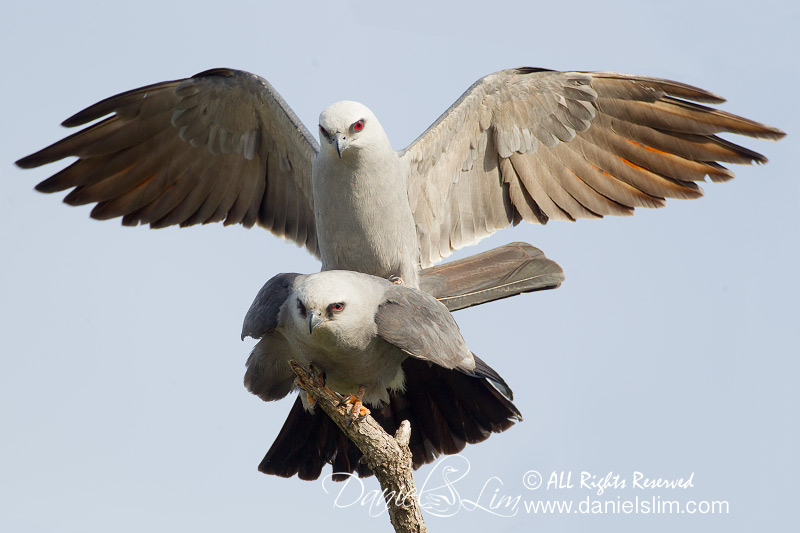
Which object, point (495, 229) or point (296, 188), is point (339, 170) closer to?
point (296, 188)

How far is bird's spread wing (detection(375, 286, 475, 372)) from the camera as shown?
5465mm

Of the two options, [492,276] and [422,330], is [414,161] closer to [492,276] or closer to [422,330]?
[492,276]

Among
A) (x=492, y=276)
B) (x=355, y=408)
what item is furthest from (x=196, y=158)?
(x=355, y=408)

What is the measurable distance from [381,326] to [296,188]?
266cm

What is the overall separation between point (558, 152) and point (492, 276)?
1360 millimetres

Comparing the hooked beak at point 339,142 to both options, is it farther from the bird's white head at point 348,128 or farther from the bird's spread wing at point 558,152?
the bird's spread wing at point 558,152

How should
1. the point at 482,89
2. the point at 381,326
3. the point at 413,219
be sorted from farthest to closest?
the point at 413,219 < the point at 482,89 < the point at 381,326

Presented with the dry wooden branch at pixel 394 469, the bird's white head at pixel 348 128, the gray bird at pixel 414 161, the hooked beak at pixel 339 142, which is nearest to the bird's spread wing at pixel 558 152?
the gray bird at pixel 414 161

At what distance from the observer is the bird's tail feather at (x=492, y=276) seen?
7.08m

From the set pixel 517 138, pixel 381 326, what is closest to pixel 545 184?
pixel 517 138

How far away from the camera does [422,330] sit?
5.57m

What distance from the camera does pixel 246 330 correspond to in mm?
5719

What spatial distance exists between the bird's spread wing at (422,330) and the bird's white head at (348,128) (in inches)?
45.7

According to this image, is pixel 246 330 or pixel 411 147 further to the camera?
pixel 411 147
